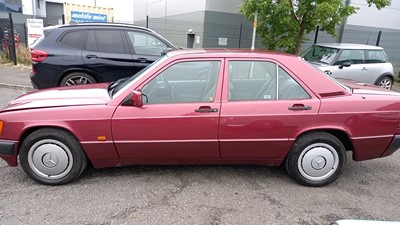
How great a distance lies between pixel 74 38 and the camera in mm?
6090

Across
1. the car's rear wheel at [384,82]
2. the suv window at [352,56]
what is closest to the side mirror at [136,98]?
the suv window at [352,56]

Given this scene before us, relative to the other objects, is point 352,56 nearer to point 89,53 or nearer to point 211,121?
point 211,121

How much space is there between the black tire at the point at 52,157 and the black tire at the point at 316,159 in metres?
2.43

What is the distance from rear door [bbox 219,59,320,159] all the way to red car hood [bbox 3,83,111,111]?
4.63 ft

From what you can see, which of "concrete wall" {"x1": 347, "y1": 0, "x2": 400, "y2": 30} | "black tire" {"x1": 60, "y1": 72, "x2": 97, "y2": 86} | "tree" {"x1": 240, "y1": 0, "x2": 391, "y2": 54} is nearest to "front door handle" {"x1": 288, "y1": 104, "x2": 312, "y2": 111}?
"black tire" {"x1": 60, "y1": 72, "x2": 97, "y2": 86}

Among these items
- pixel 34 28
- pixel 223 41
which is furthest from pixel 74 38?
pixel 223 41

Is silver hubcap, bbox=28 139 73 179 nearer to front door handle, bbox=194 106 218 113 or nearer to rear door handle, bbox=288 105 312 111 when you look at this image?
front door handle, bbox=194 106 218 113

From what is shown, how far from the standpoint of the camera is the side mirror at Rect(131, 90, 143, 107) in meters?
3.10

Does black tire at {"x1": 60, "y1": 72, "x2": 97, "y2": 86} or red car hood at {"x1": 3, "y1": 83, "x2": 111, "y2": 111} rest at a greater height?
red car hood at {"x1": 3, "y1": 83, "x2": 111, "y2": 111}

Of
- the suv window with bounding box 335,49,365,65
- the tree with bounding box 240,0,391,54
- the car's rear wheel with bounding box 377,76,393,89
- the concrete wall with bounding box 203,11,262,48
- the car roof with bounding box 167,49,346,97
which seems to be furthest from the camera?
the concrete wall with bounding box 203,11,262,48

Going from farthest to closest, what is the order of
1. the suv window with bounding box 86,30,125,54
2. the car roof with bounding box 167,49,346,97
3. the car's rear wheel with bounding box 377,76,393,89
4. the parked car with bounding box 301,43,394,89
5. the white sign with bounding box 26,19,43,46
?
the white sign with bounding box 26,19,43,46 → the car's rear wheel with bounding box 377,76,393,89 → the parked car with bounding box 301,43,394,89 → the suv window with bounding box 86,30,125,54 → the car roof with bounding box 167,49,346,97

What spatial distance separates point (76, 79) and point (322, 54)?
6.43 m

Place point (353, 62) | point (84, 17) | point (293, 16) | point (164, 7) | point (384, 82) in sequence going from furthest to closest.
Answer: point (164, 7) < point (84, 17) < point (293, 16) < point (384, 82) < point (353, 62)

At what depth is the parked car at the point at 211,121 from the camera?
3.19 meters
